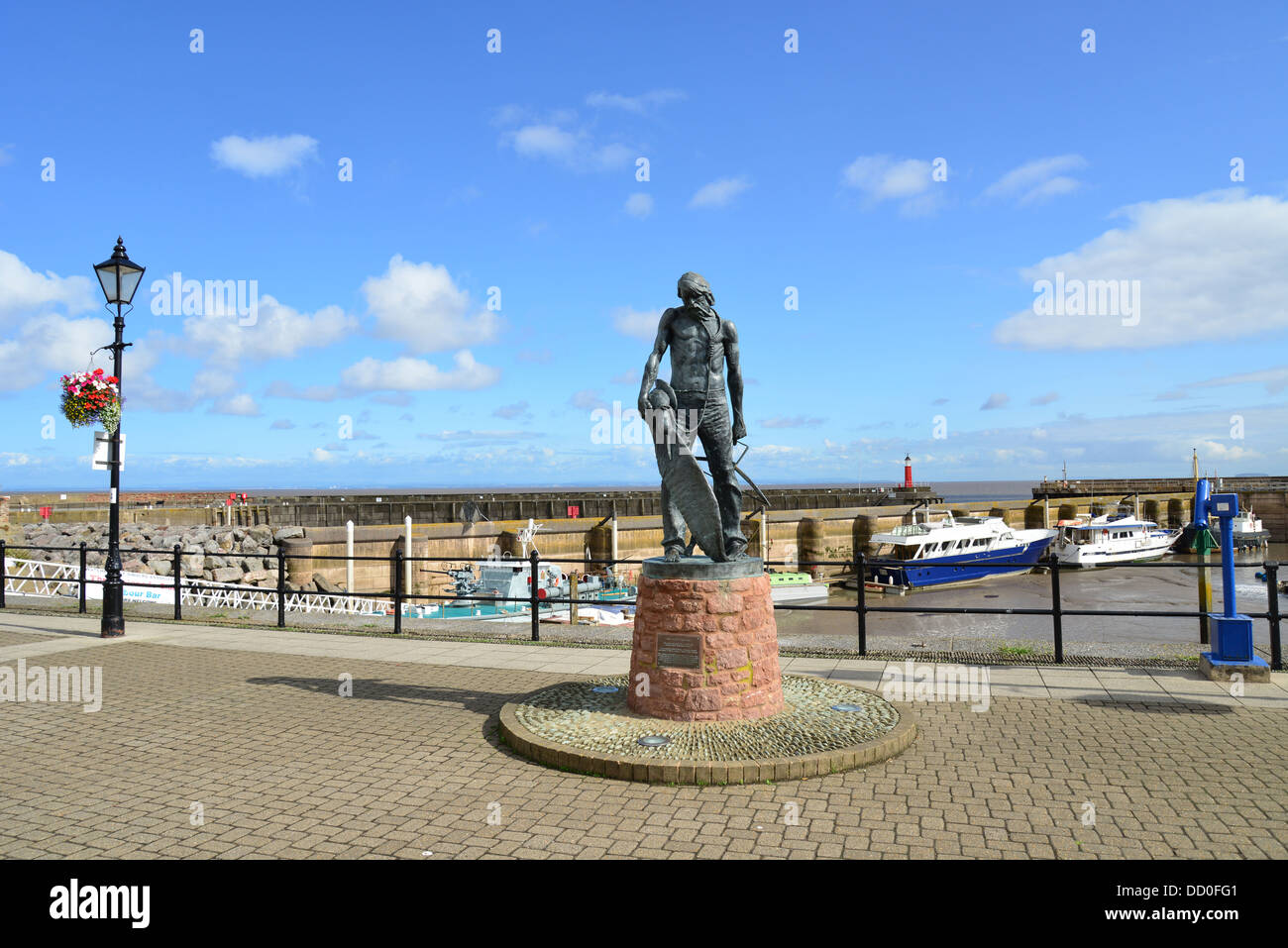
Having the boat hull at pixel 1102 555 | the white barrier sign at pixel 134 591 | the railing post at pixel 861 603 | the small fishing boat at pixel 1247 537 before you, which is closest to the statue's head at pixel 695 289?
the railing post at pixel 861 603

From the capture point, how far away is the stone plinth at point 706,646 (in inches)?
238

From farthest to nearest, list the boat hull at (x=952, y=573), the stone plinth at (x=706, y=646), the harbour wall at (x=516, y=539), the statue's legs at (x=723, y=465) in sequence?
1. the boat hull at (x=952, y=573)
2. the harbour wall at (x=516, y=539)
3. the statue's legs at (x=723, y=465)
4. the stone plinth at (x=706, y=646)

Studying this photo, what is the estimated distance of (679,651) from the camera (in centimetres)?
612

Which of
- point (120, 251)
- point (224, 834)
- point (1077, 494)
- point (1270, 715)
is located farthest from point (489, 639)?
point (1077, 494)

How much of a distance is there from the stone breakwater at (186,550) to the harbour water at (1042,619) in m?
15.5

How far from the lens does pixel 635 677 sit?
251 inches

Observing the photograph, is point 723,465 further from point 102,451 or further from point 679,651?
point 102,451

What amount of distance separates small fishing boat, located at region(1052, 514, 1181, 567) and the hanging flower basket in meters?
40.6

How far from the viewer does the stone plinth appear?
19.9ft

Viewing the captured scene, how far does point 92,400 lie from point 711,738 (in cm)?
1027

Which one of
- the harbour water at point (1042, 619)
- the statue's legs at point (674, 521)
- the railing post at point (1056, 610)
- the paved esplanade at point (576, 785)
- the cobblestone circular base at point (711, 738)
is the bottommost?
the harbour water at point (1042, 619)

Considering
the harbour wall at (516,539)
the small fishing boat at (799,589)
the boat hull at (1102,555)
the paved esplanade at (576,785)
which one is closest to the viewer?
the paved esplanade at (576,785)

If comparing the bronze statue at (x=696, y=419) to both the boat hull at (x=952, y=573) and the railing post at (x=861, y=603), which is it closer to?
the railing post at (x=861, y=603)

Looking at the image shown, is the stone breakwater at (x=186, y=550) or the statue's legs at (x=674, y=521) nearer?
the statue's legs at (x=674, y=521)
